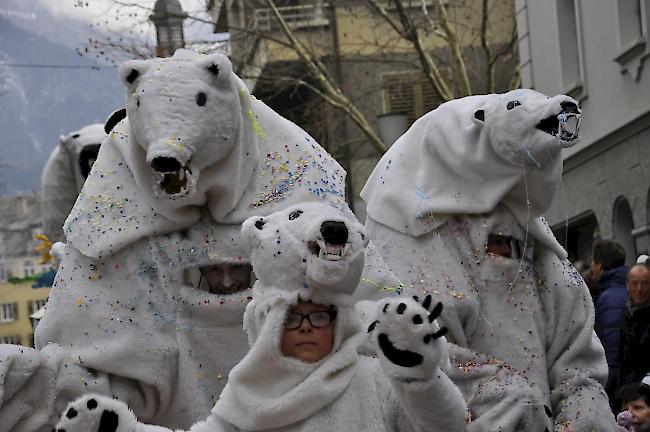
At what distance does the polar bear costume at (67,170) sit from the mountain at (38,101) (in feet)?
104

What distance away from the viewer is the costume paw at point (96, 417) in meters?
5.29

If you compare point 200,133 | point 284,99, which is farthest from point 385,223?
point 284,99

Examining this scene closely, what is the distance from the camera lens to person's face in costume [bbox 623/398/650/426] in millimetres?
8523

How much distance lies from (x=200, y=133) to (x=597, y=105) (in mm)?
13566

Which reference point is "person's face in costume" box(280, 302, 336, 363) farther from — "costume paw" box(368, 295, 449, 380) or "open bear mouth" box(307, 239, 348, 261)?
"costume paw" box(368, 295, 449, 380)

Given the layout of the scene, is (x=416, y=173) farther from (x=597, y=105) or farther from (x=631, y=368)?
(x=597, y=105)

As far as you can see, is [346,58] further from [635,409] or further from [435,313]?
[435,313]

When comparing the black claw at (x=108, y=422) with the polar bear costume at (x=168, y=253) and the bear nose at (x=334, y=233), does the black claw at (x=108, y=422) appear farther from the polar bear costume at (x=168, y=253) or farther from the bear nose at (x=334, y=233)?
the polar bear costume at (x=168, y=253)

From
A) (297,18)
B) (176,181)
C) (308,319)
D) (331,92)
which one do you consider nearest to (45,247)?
(176,181)

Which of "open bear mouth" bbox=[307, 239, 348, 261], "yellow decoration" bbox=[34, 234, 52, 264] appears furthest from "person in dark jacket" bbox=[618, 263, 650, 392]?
"open bear mouth" bbox=[307, 239, 348, 261]

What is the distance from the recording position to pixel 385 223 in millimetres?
7766

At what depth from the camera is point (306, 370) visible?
→ 559cm

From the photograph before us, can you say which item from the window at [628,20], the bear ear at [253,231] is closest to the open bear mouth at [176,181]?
the bear ear at [253,231]

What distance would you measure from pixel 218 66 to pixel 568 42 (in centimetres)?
1493
